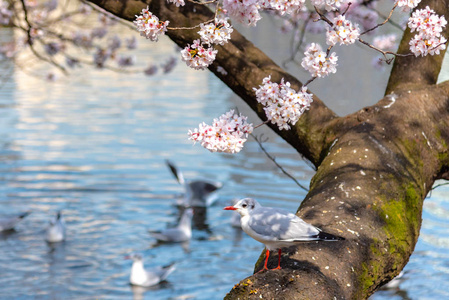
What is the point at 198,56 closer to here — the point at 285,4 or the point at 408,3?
the point at 285,4

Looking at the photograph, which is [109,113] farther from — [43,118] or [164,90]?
[164,90]

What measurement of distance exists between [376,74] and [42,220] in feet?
88.5

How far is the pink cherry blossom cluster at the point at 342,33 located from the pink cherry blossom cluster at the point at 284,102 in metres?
0.40

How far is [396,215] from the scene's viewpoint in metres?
4.25

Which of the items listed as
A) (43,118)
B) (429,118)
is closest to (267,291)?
(429,118)

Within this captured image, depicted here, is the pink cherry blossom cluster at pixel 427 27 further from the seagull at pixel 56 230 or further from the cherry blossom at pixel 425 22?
the seagull at pixel 56 230

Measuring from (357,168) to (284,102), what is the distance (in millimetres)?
764

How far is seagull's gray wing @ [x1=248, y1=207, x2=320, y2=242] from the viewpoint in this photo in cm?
360

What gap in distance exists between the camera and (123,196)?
12.1 metres

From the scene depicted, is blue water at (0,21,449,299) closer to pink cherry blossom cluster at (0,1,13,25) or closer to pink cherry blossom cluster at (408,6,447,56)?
pink cherry blossom cluster at (0,1,13,25)

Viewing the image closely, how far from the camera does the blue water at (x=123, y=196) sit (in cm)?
843

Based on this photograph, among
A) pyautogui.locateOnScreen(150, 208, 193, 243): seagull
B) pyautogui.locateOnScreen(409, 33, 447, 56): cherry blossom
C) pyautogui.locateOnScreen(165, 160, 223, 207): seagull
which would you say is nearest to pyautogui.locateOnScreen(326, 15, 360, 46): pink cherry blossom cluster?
pyautogui.locateOnScreen(409, 33, 447, 56): cherry blossom

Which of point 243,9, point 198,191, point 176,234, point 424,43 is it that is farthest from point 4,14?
point 424,43

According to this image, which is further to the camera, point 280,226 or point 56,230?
point 56,230
